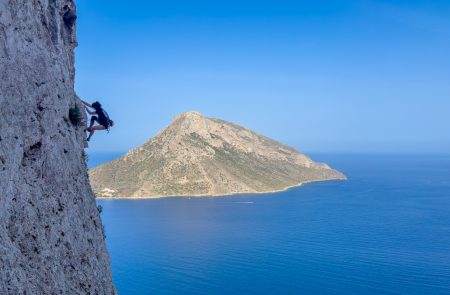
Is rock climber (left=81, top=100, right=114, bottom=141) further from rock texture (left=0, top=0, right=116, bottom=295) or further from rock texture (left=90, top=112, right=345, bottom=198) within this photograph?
rock texture (left=90, top=112, right=345, bottom=198)

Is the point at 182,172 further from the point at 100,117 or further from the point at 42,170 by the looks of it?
the point at 42,170

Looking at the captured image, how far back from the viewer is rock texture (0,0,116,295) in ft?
29.6

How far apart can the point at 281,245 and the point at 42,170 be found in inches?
3168

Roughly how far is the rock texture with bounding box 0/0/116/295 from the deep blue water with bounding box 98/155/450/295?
48.5 metres

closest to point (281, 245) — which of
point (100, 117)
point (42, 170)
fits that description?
point (100, 117)

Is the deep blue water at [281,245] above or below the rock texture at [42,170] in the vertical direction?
below

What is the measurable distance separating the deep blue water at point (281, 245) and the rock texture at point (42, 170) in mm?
48458

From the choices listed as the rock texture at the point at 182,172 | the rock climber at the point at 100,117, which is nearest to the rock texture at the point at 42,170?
the rock climber at the point at 100,117

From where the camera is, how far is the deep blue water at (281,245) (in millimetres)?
61812

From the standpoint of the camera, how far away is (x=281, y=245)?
285 feet

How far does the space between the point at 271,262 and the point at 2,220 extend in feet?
225

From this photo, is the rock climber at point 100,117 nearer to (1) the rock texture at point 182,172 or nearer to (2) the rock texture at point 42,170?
(2) the rock texture at point 42,170

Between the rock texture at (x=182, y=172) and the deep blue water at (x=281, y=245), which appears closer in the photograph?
the deep blue water at (x=281, y=245)

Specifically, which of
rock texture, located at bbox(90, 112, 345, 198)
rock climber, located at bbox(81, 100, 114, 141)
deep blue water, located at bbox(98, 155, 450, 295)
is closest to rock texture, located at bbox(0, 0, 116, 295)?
rock climber, located at bbox(81, 100, 114, 141)
